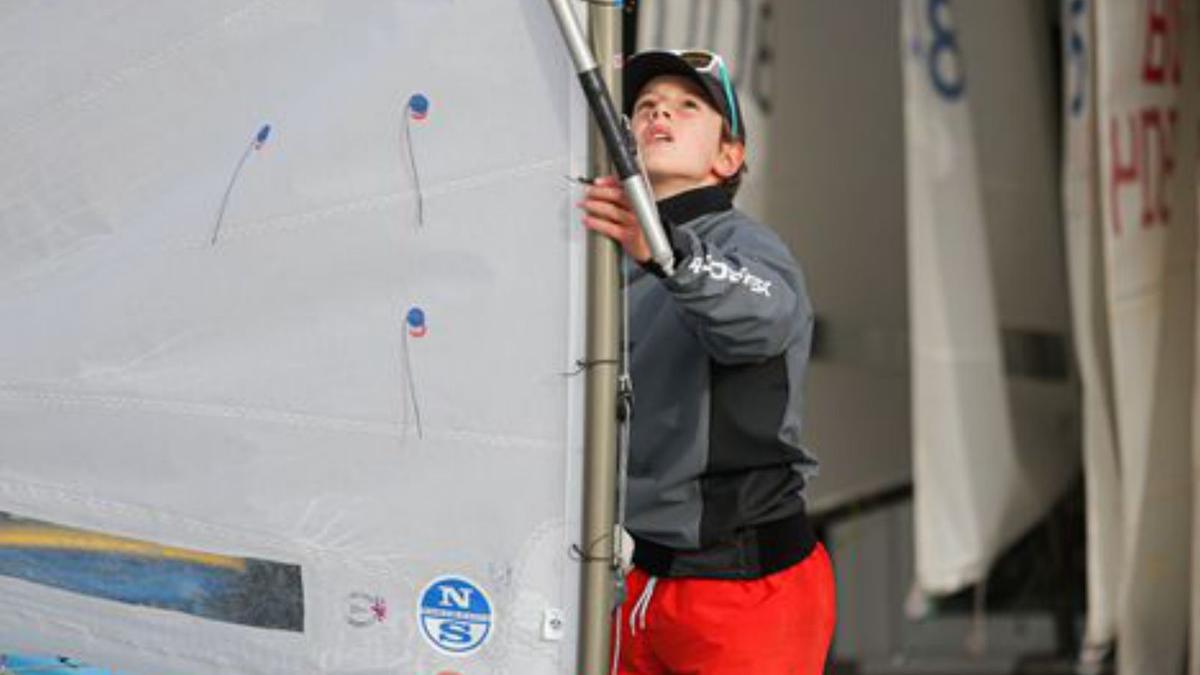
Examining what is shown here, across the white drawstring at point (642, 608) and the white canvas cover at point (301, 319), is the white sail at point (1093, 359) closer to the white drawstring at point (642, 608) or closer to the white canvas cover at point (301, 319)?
the white drawstring at point (642, 608)

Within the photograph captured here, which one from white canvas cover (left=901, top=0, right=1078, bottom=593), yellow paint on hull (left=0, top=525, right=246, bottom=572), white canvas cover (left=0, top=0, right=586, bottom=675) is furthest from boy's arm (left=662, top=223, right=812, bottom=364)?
white canvas cover (left=901, top=0, right=1078, bottom=593)

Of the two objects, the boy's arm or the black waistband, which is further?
the black waistband

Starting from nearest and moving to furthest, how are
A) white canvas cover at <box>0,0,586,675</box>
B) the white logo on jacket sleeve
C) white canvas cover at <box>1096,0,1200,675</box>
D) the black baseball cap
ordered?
the white logo on jacket sleeve, white canvas cover at <box>0,0,586,675</box>, the black baseball cap, white canvas cover at <box>1096,0,1200,675</box>

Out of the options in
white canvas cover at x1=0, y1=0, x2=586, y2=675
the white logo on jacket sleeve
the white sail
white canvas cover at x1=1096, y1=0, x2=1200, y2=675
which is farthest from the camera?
the white sail

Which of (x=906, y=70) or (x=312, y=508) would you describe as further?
(x=906, y=70)

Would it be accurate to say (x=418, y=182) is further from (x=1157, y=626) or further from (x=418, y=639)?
(x=1157, y=626)

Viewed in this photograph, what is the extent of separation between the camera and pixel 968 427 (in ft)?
17.1

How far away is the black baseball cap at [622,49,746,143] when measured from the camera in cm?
269

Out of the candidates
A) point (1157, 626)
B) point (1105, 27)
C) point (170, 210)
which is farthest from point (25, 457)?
point (1157, 626)

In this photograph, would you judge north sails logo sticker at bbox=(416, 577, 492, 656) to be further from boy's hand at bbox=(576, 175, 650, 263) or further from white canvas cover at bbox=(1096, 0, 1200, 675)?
white canvas cover at bbox=(1096, 0, 1200, 675)

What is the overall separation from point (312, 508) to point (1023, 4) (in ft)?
10.7

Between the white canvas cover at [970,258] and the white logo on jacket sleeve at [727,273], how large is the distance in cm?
273

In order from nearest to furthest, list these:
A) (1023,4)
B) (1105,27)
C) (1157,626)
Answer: (1105,27) < (1157,626) < (1023,4)

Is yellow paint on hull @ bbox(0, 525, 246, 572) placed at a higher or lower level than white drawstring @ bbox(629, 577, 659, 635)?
higher
